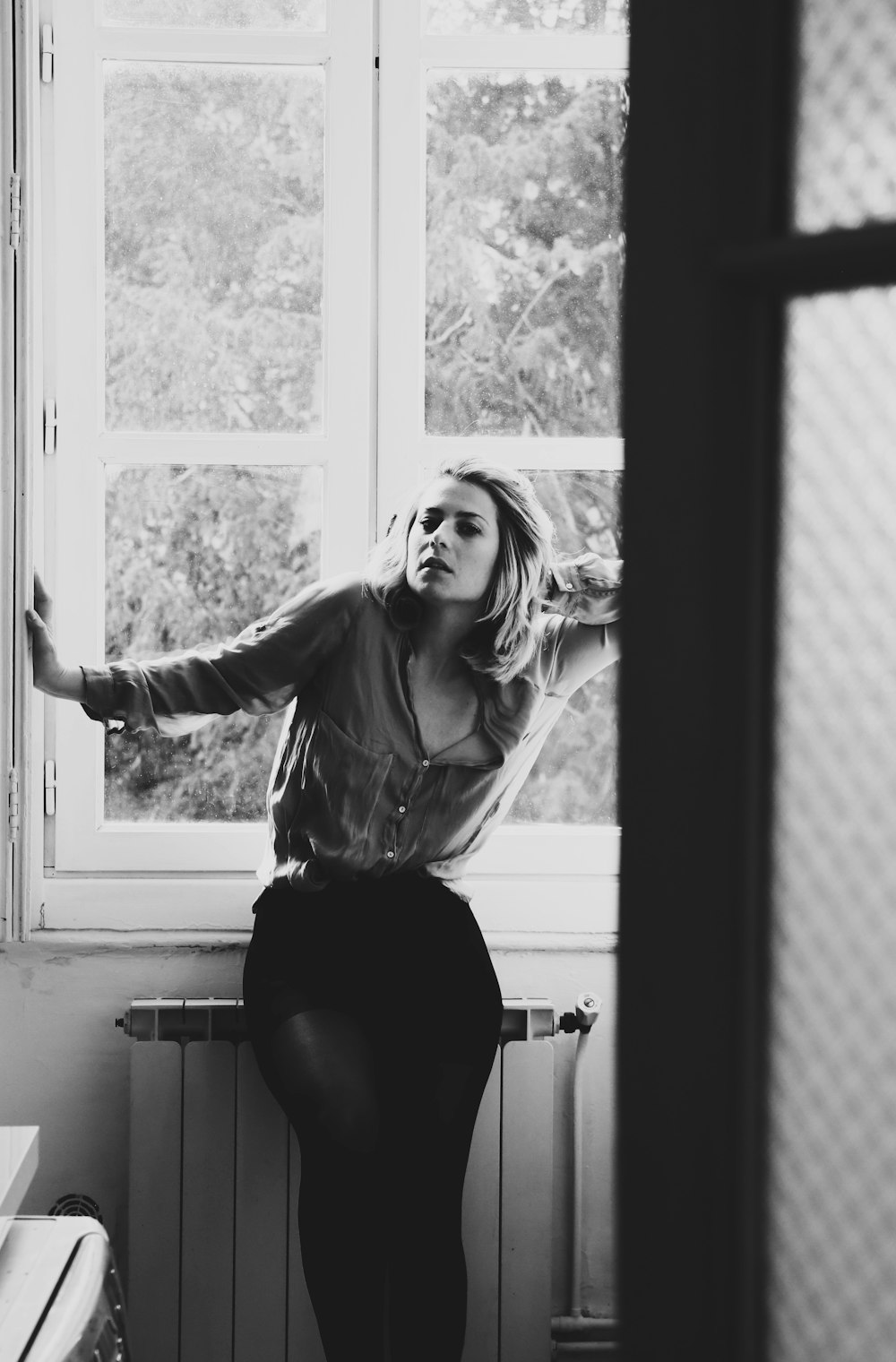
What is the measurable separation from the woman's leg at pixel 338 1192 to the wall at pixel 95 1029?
400 mm

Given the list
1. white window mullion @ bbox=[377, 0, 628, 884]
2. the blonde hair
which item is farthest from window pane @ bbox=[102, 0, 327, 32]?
the blonde hair

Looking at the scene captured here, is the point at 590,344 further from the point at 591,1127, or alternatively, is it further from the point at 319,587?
the point at 591,1127

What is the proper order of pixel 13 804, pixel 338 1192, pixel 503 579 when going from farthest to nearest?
pixel 13 804 → pixel 503 579 → pixel 338 1192

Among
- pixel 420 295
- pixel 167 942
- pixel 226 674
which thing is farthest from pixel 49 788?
pixel 420 295

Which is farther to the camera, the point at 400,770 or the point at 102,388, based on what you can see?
the point at 102,388

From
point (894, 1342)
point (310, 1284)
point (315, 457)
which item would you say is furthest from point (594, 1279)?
point (894, 1342)

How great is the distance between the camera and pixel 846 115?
2.01ft

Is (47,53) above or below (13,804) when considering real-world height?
above

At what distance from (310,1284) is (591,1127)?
0.58m

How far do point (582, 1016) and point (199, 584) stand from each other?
892mm

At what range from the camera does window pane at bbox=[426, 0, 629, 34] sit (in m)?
1.97

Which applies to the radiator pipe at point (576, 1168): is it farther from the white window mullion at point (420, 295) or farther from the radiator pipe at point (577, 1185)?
the white window mullion at point (420, 295)

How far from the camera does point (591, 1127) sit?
79.2 inches

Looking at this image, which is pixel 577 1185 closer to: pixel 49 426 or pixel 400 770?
pixel 400 770
